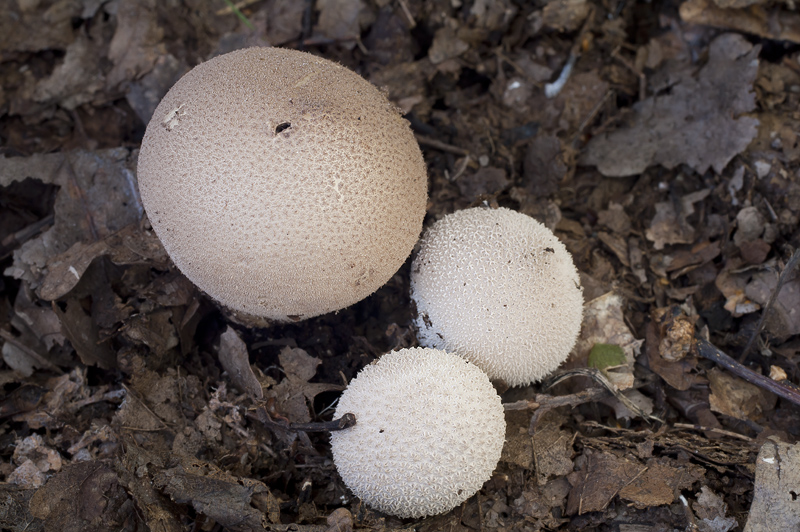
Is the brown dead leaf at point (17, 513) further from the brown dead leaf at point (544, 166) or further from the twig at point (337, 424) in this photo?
the brown dead leaf at point (544, 166)

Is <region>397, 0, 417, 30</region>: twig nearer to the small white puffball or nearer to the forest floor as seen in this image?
the forest floor

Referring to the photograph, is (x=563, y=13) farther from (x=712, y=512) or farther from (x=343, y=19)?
(x=712, y=512)

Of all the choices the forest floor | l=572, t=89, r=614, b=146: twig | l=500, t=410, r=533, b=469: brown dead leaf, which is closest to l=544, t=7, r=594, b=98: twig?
the forest floor

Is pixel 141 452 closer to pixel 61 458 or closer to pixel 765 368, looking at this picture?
pixel 61 458

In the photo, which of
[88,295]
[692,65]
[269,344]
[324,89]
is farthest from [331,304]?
[692,65]

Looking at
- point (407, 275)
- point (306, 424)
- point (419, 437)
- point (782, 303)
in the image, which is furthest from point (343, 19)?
point (782, 303)
